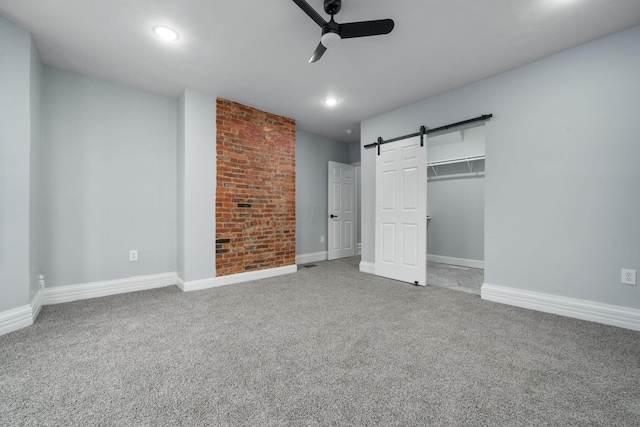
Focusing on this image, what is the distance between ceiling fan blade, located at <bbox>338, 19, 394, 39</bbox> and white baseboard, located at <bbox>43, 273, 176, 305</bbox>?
138 inches

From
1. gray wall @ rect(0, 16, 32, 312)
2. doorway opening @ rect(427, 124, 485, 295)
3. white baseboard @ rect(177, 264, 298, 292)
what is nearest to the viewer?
gray wall @ rect(0, 16, 32, 312)

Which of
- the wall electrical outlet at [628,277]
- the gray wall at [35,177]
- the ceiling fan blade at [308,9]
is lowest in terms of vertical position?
the wall electrical outlet at [628,277]

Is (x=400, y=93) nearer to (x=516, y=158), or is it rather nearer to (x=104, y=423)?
(x=516, y=158)

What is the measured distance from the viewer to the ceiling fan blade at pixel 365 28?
6.20 ft

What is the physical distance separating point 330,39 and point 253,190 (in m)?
2.54

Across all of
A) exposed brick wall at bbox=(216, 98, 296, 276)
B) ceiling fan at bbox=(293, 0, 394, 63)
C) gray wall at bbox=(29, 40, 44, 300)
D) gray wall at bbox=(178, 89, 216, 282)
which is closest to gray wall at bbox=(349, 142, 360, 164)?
exposed brick wall at bbox=(216, 98, 296, 276)

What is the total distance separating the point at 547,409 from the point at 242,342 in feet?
6.08

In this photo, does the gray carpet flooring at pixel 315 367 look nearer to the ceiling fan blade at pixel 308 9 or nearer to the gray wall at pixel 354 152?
the ceiling fan blade at pixel 308 9

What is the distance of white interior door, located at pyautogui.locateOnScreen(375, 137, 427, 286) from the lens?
3617 millimetres

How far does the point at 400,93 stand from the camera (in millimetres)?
3510

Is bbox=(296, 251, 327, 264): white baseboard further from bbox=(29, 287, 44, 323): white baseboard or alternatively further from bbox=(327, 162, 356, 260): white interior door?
bbox=(29, 287, 44, 323): white baseboard

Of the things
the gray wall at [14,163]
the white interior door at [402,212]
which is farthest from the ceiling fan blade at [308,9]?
the gray wall at [14,163]

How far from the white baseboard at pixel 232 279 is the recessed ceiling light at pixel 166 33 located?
8.69 ft

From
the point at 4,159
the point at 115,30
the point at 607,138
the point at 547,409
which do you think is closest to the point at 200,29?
the point at 115,30
